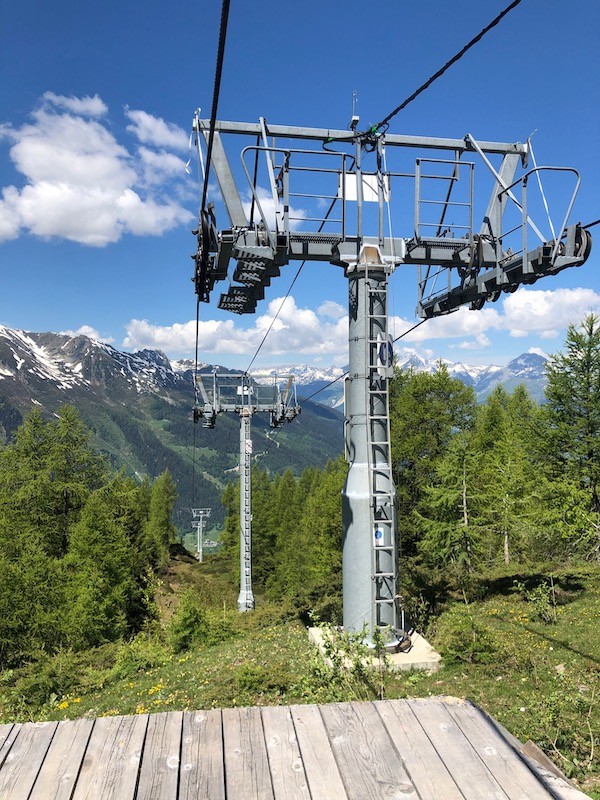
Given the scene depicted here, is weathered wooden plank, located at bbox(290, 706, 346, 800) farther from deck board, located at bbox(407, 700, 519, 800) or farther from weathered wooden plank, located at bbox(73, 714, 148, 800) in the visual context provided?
weathered wooden plank, located at bbox(73, 714, 148, 800)

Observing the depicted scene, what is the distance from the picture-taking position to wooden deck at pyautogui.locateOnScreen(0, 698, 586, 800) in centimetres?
297

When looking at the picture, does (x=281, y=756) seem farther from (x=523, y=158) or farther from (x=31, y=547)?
(x=31, y=547)

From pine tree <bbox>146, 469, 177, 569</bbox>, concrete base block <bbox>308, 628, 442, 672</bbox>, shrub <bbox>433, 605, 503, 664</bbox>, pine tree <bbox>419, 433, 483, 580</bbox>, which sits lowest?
pine tree <bbox>146, 469, 177, 569</bbox>

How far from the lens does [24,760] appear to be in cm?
328

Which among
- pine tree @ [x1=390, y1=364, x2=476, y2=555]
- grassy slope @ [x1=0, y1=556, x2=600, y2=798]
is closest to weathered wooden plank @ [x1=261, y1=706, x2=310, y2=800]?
grassy slope @ [x1=0, y1=556, x2=600, y2=798]

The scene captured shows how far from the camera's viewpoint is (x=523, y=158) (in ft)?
40.4

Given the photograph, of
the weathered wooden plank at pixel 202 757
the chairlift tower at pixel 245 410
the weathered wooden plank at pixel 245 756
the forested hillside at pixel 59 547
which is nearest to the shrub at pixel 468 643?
the weathered wooden plank at pixel 245 756

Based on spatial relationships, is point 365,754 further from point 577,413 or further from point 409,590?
point 577,413

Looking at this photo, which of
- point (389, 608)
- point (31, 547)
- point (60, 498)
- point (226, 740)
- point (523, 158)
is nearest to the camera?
point (226, 740)

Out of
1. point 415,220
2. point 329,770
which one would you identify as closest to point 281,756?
point 329,770

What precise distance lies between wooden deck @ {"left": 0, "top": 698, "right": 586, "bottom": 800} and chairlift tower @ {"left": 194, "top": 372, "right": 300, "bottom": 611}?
2626 centimetres

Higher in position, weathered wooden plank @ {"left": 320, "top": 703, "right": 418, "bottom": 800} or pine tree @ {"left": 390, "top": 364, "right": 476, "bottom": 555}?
pine tree @ {"left": 390, "top": 364, "right": 476, "bottom": 555}

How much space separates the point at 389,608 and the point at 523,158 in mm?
10883

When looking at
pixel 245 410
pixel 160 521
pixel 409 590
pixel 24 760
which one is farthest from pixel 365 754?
pixel 160 521
